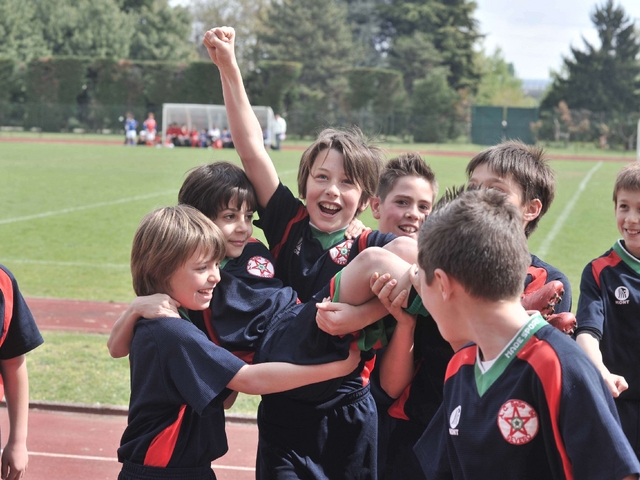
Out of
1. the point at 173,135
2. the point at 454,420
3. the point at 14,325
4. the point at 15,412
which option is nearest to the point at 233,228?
the point at 14,325

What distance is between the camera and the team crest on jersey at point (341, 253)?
289 cm

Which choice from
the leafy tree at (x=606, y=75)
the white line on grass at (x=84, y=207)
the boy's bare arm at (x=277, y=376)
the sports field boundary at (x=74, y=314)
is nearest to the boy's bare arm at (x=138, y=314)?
the boy's bare arm at (x=277, y=376)

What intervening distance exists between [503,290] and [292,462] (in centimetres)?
121

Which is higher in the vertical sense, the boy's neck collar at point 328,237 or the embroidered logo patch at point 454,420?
the boy's neck collar at point 328,237

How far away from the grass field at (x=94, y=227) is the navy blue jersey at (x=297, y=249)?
53 centimetres

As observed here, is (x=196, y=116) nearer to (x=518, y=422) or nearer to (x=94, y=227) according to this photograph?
(x=94, y=227)

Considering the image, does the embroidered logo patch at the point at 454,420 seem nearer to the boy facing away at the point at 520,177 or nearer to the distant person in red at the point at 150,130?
the boy facing away at the point at 520,177

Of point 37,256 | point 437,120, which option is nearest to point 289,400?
point 37,256

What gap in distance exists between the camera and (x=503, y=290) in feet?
6.03

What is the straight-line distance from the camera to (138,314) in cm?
252

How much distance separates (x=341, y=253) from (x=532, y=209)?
733mm

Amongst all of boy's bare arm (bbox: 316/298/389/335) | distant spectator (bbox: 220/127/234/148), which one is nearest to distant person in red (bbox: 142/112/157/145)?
distant spectator (bbox: 220/127/234/148)

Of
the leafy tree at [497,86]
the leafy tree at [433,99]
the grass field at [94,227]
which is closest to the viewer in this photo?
the grass field at [94,227]

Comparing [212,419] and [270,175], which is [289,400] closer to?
[212,419]
